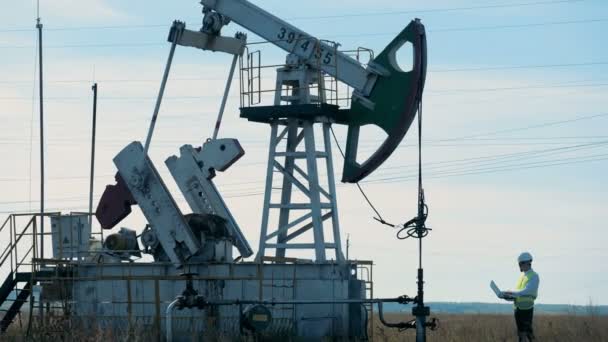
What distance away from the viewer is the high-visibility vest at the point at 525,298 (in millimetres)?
18600

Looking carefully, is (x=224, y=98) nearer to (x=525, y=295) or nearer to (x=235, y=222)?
(x=235, y=222)

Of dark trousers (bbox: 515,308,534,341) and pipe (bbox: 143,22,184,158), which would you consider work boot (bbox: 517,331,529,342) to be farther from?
pipe (bbox: 143,22,184,158)

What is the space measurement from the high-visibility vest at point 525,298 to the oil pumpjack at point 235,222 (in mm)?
6258

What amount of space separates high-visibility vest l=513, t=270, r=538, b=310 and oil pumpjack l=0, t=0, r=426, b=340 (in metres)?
6.26

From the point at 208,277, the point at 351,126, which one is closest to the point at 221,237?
the point at 208,277

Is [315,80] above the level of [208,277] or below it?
above

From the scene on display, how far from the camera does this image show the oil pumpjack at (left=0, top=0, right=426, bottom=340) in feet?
82.1

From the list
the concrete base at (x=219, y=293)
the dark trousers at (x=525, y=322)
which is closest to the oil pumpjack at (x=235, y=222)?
the concrete base at (x=219, y=293)

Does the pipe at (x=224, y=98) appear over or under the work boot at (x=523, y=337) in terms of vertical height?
over

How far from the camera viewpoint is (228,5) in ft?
90.6

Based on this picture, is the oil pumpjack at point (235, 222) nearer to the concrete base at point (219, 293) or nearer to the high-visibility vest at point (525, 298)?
the concrete base at point (219, 293)

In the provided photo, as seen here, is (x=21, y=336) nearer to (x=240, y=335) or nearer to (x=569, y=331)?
(x=240, y=335)

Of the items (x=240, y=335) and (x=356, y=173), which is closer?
(x=240, y=335)

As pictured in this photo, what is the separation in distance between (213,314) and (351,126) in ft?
17.4
